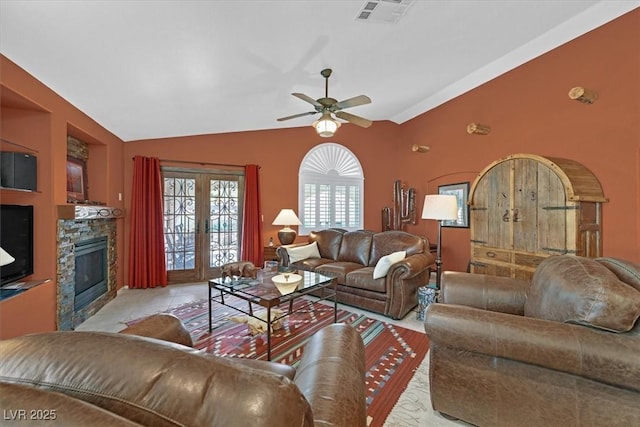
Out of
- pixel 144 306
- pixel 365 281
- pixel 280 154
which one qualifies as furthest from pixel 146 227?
pixel 365 281

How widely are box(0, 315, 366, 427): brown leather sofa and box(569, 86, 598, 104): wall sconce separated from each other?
3421 millimetres

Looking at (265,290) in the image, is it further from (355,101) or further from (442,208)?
(442,208)

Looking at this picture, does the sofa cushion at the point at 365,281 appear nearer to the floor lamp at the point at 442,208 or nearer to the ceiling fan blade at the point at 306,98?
the floor lamp at the point at 442,208

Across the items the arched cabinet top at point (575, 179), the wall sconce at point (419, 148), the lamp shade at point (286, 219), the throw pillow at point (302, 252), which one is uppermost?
the wall sconce at point (419, 148)

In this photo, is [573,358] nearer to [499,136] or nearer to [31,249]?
[499,136]

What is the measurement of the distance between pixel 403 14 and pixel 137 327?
2.95m

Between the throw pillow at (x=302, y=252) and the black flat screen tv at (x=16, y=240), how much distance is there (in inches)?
112

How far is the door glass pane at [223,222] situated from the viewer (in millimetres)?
5078

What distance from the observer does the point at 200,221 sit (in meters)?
5.00

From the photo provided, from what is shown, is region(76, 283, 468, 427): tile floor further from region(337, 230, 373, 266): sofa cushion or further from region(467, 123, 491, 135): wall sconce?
region(467, 123, 491, 135): wall sconce

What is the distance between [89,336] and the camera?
2.18ft

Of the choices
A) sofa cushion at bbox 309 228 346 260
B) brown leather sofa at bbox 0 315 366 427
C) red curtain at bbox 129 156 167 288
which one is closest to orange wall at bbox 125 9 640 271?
red curtain at bbox 129 156 167 288

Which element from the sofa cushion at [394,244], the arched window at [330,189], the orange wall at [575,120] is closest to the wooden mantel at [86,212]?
the arched window at [330,189]

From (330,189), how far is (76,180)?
13.3 ft
